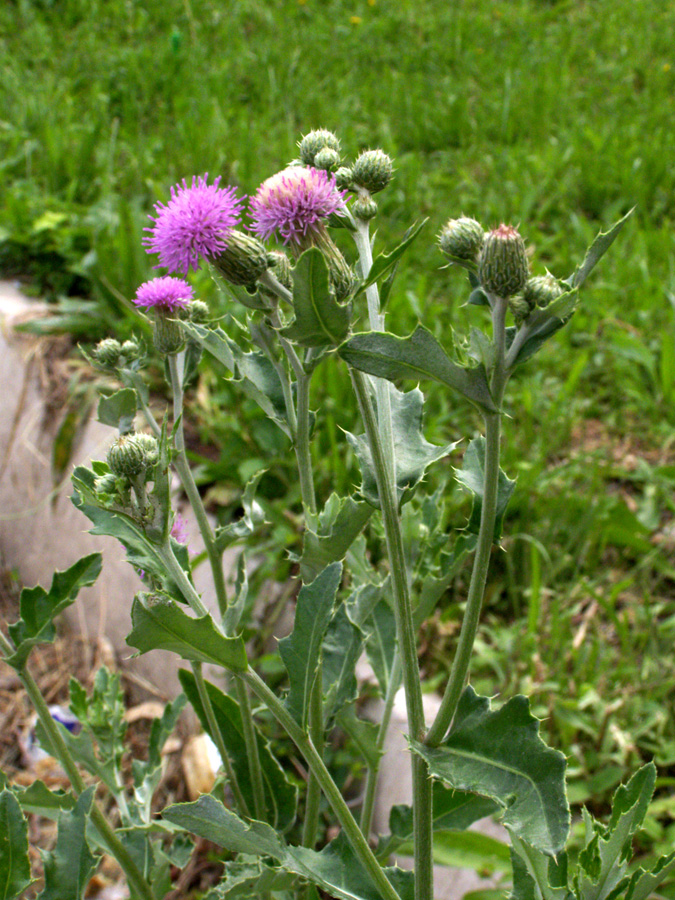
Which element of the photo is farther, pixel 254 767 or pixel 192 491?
pixel 254 767

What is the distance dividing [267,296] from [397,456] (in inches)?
11.9

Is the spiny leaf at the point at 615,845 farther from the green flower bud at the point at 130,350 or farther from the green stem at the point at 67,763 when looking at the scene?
the green flower bud at the point at 130,350

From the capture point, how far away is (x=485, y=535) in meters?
1.08

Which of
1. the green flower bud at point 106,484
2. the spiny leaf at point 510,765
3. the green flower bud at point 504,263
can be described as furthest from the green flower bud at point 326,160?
the spiny leaf at point 510,765

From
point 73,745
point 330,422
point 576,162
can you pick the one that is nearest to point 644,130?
point 576,162

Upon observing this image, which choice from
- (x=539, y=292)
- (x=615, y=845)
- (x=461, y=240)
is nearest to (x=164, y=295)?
(x=461, y=240)

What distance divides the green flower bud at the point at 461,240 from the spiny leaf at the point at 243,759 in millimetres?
980

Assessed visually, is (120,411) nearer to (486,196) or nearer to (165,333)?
(165,333)

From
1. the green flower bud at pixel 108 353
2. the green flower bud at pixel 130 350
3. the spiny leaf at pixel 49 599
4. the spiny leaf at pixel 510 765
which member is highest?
the green flower bud at pixel 130 350

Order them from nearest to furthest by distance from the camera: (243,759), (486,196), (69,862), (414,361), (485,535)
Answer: (414,361) < (485,535) < (69,862) < (243,759) < (486,196)

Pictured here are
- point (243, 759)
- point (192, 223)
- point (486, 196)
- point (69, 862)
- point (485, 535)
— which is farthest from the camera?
point (486, 196)

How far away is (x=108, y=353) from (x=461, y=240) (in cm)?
69

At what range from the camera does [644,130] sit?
16.5ft

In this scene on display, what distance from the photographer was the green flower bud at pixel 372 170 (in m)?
1.23
